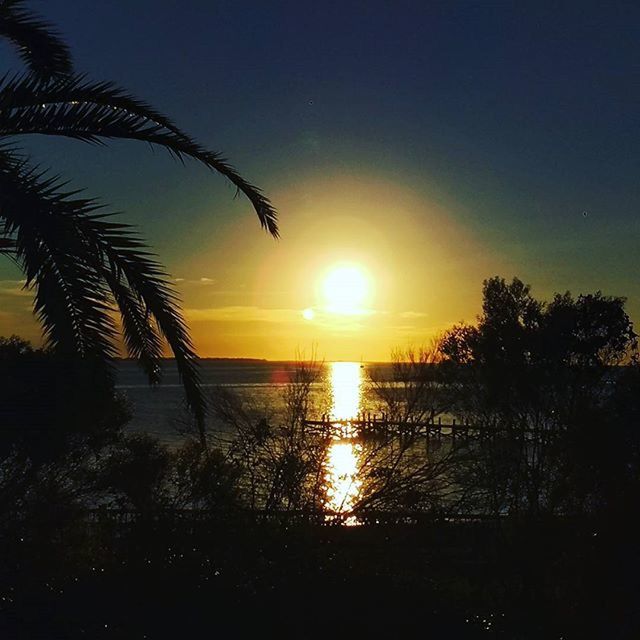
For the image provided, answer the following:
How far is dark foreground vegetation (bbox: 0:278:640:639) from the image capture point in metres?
8.70

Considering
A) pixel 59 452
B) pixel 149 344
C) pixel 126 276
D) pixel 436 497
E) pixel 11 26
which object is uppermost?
pixel 11 26

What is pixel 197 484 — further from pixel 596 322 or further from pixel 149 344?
pixel 596 322

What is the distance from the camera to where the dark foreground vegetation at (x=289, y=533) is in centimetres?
870

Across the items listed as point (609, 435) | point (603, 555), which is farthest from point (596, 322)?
point (603, 555)

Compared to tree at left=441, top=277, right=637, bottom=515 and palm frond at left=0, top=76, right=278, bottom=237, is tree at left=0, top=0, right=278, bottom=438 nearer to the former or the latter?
palm frond at left=0, top=76, right=278, bottom=237

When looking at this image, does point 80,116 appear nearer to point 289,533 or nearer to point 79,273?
point 79,273

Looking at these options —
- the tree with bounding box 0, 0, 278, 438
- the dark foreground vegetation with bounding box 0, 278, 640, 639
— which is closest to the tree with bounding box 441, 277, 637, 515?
the dark foreground vegetation with bounding box 0, 278, 640, 639

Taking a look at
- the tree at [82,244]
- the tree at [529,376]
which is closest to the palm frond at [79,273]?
the tree at [82,244]

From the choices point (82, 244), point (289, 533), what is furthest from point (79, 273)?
point (289, 533)

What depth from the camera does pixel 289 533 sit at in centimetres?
1213

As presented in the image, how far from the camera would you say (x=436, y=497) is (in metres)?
17.8

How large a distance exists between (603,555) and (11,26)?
37.4 ft

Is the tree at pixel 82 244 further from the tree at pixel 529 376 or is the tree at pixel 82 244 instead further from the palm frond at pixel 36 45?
the tree at pixel 529 376

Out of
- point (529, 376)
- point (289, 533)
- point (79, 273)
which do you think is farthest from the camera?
point (529, 376)
